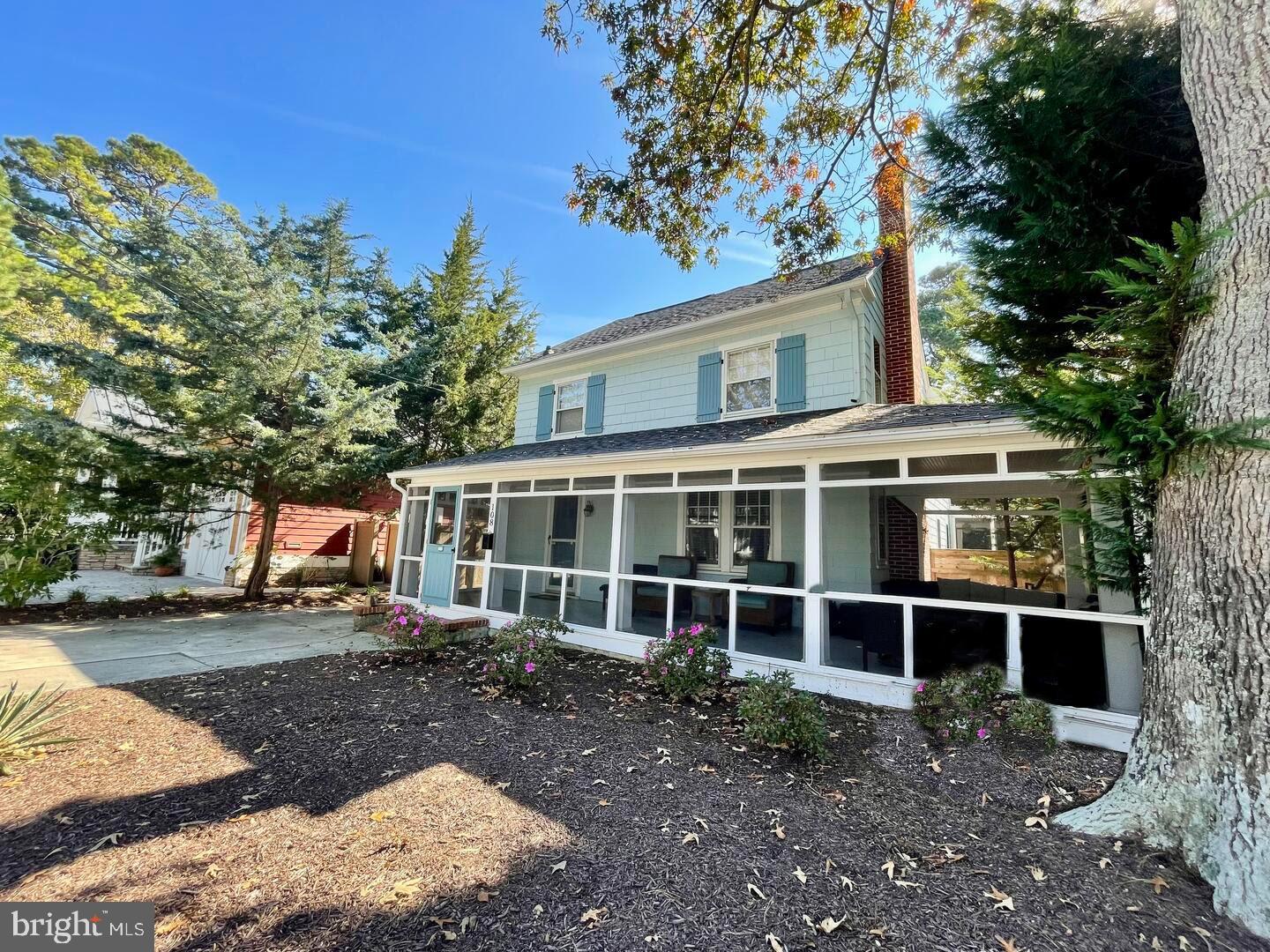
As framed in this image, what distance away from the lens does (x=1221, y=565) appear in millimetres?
2752

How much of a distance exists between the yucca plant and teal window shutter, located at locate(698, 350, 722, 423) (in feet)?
28.5

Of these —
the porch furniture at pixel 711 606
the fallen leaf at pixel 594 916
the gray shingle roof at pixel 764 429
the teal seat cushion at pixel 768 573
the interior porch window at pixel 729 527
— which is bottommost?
the fallen leaf at pixel 594 916

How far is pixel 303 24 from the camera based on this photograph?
801cm

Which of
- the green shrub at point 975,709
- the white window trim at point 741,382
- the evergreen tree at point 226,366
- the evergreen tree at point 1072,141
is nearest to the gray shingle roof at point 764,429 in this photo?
the white window trim at point 741,382

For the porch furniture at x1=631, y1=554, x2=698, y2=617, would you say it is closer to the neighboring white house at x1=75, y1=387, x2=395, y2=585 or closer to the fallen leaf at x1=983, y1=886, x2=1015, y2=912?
the fallen leaf at x1=983, y1=886, x2=1015, y2=912

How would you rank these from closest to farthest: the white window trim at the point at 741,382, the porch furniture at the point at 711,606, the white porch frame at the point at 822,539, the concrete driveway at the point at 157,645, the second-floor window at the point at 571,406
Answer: the white porch frame at the point at 822,539, the concrete driveway at the point at 157,645, the porch furniture at the point at 711,606, the white window trim at the point at 741,382, the second-floor window at the point at 571,406

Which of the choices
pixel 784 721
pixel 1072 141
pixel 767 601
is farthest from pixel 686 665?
pixel 1072 141

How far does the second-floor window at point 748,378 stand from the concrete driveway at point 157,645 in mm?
7533

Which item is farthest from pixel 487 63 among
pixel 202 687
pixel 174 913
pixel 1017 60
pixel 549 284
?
pixel 174 913

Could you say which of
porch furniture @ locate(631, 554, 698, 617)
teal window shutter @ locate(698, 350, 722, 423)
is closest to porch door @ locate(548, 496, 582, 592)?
porch furniture @ locate(631, 554, 698, 617)

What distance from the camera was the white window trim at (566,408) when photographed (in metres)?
11.4

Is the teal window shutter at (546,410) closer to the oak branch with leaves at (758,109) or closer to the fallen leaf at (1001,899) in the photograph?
the oak branch with leaves at (758,109)

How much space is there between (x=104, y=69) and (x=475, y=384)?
9.93 meters

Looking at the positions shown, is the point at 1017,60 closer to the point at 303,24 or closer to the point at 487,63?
the point at 487,63
